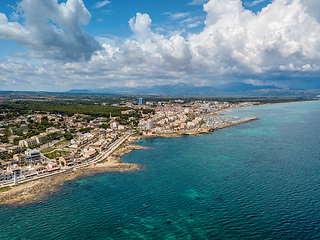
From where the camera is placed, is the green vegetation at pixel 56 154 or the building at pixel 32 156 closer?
the building at pixel 32 156

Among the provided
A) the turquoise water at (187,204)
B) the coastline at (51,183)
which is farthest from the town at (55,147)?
the turquoise water at (187,204)

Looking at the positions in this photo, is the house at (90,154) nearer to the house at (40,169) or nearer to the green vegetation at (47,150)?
the house at (40,169)

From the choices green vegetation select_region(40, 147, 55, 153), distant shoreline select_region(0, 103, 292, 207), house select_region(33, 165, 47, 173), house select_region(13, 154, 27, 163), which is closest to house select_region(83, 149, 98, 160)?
distant shoreline select_region(0, 103, 292, 207)

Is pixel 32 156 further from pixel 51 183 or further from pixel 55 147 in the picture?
pixel 51 183

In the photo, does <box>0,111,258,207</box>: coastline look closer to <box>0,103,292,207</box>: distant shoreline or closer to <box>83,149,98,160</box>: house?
<box>0,103,292,207</box>: distant shoreline

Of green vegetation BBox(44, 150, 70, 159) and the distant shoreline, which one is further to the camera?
green vegetation BBox(44, 150, 70, 159)

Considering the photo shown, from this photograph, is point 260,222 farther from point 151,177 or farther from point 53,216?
point 53,216

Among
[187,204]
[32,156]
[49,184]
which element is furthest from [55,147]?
[187,204]

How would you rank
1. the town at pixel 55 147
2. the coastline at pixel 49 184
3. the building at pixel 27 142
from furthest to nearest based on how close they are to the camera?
the building at pixel 27 142 < the town at pixel 55 147 < the coastline at pixel 49 184

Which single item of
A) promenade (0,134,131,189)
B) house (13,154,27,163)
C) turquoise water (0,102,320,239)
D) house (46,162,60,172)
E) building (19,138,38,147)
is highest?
building (19,138,38,147)
